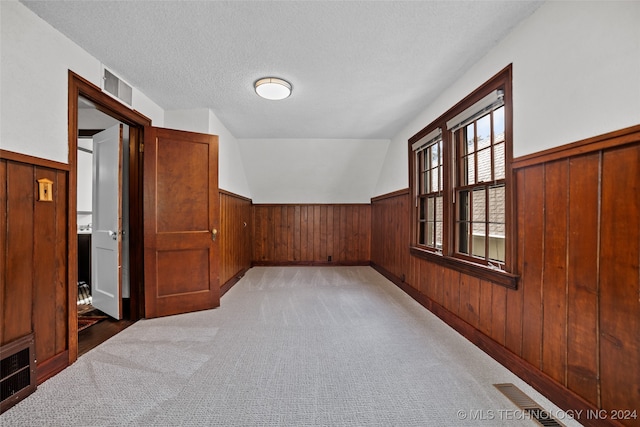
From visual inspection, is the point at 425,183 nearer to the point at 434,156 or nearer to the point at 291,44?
the point at 434,156

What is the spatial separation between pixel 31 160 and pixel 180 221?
1.40 metres

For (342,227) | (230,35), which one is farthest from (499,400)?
(342,227)

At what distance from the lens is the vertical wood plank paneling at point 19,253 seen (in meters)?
1.62

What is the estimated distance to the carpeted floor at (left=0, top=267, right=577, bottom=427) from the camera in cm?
146

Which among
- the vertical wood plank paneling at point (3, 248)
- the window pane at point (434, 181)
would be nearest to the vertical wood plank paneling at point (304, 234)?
the window pane at point (434, 181)

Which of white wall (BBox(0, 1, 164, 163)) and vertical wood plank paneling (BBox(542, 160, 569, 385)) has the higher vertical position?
white wall (BBox(0, 1, 164, 163))

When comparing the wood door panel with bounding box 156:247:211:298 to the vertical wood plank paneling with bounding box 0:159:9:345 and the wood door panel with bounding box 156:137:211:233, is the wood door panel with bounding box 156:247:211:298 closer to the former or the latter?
the wood door panel with bounding box 156:137:211:233

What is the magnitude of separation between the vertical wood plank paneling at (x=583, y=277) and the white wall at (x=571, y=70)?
22 cm

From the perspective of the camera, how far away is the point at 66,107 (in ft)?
6.53

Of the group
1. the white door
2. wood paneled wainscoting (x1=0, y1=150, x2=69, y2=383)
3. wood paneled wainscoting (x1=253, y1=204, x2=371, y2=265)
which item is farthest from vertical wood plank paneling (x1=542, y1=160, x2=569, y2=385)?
wood paneled wainscoting (x1=253, y1=204, x2=371, y2=265)

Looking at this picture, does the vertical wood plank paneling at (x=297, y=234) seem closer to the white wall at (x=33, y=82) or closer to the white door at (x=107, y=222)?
the white door at (x=107, y=222)

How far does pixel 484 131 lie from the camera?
2377 millimetres

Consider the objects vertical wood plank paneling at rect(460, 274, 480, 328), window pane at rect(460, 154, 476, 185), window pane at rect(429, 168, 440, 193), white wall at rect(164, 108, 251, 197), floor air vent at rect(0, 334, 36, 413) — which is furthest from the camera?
white wall at rect(164, 108, 251, 197)

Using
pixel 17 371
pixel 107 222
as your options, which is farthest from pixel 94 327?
pixel 17 371
